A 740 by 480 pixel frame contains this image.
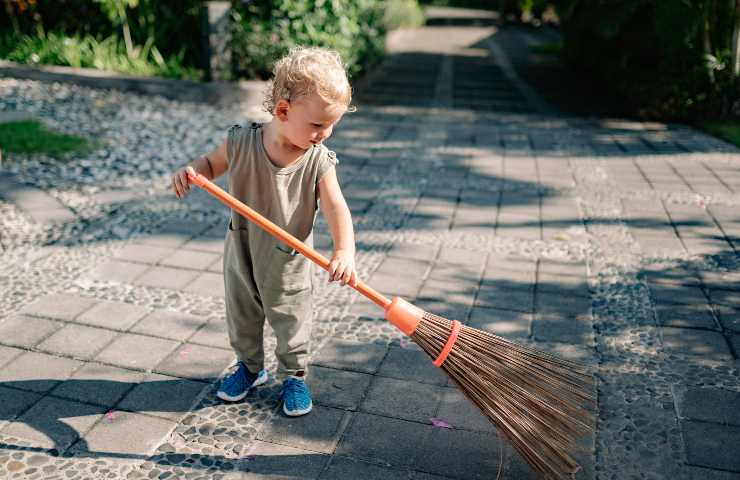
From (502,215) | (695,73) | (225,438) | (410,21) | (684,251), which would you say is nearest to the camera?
(225,438)

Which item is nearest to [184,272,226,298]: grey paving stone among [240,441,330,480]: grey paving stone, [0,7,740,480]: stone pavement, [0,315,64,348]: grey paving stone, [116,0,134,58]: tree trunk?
[0,7,740,480]: stone pavement

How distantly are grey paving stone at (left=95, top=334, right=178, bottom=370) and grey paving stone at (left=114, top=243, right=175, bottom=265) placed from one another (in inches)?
33.7

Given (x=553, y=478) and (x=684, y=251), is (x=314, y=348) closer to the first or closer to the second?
(x=553, y=478)

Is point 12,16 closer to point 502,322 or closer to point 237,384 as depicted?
point 237,384

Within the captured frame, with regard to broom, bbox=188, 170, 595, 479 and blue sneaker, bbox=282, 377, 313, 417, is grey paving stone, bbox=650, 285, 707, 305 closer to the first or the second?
broom, bbox=188, 170, 595, 479

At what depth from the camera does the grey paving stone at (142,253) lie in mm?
3744

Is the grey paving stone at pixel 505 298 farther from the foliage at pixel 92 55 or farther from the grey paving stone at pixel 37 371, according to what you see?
the foliage at pixel 92 55

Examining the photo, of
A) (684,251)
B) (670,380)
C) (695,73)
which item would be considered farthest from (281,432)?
(695,73)

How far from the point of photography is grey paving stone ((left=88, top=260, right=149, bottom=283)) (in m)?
3.51

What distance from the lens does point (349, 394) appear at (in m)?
2.62

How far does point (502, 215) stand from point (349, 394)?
7.67 ft

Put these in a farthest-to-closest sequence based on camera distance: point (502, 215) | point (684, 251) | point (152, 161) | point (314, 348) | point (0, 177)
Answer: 1. point (152, 161)
2. point (0, 177)
3. point (502, 215)
4. point (684, 251)
5. point (314, 348)

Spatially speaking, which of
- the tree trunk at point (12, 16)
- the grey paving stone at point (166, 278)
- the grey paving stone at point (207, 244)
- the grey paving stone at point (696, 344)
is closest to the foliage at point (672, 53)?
the grey paving stone at point (696, 344)

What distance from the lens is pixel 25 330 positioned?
298 centimetres
